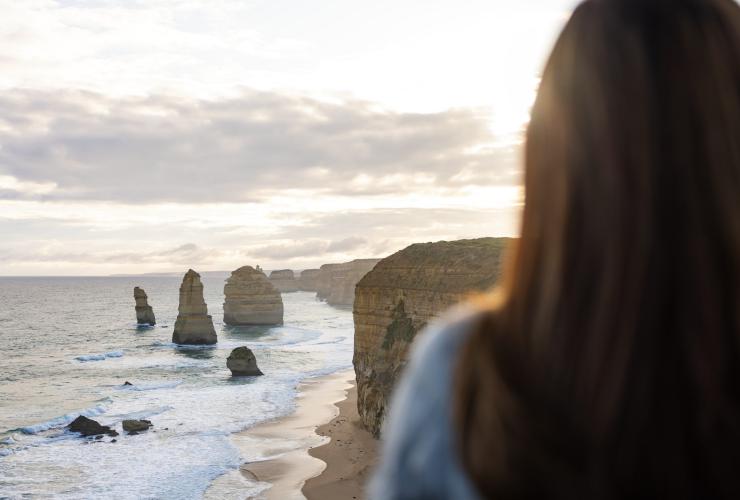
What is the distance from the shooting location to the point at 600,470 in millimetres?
1256

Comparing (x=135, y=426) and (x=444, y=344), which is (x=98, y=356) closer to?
(x=135, y=426)

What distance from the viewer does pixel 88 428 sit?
34.5 m

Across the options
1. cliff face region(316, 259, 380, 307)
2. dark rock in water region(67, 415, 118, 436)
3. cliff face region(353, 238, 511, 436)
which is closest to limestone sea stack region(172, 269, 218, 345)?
dark rock in water region(67, 415, 118, 436)

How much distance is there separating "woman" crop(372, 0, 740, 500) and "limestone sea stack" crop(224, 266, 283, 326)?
9311cm

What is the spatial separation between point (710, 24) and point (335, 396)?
43228 mm

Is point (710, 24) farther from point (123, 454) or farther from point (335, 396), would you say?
point (335, 396)

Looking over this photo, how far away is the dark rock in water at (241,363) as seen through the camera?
5194cm

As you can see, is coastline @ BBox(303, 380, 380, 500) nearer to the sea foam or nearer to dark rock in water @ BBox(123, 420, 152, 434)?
dark rock in water @ BBox(123, 420, 152, 434)

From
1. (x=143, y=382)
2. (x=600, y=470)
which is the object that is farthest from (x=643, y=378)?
(x=143, y=382)

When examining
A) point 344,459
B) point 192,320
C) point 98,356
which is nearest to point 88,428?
point 344,459

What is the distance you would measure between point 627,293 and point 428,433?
43 centimetres

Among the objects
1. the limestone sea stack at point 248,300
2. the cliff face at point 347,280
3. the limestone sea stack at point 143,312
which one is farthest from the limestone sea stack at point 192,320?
the cliff face at point 347,280

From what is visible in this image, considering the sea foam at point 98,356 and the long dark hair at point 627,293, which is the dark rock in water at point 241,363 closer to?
the sea foam at point 98,356

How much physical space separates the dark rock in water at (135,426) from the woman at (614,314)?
117 ft
